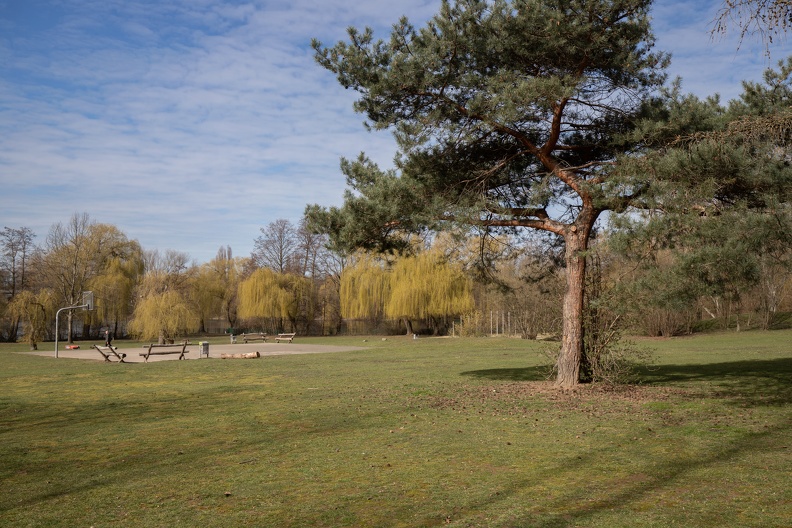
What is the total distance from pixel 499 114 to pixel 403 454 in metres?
5.75

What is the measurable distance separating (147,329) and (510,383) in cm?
2407

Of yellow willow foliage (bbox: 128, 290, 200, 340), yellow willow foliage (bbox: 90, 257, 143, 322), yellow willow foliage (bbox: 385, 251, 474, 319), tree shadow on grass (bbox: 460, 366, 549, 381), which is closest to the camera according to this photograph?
tree shadow on grass (bbox: 460, 366, 549, 381)

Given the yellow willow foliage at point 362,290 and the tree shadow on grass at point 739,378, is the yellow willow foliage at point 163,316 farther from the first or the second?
the tree shadow on grass at point 739,378

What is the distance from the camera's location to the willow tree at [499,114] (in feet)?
33.8

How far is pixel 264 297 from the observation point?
162ft

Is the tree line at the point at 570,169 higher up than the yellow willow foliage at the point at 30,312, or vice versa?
the tree line at the point at 570,169

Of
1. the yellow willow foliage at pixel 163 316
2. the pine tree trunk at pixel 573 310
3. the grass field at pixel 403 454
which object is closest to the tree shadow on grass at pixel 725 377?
the grass field at pixel 403 454

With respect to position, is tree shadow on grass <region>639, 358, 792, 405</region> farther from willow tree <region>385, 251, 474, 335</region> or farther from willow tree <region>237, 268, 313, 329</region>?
willow tree <region>237, 268, 313, 329</region>

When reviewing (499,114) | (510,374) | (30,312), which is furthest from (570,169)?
(30,312)

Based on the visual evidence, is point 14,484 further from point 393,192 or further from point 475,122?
point 475,122

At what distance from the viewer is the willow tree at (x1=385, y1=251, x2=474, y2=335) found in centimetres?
4172

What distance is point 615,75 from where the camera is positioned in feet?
37.1

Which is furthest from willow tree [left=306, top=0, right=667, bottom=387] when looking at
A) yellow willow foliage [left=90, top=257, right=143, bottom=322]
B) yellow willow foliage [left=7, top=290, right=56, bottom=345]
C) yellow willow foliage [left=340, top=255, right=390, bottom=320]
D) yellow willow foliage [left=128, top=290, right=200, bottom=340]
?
yellow willow foliage [left=90, top=257, right=143, bottom=322]

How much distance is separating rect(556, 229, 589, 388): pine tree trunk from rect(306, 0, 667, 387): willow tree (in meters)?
0.02
